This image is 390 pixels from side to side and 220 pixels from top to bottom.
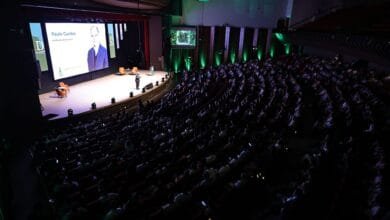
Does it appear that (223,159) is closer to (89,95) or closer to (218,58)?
(89,95)

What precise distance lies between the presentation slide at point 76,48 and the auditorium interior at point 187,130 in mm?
76

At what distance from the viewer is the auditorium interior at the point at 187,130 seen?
638 cm

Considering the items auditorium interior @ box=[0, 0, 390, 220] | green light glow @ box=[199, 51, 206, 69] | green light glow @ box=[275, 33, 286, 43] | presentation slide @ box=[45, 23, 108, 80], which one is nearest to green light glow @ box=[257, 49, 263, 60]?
green light glow @ box=[275, 33, 286, 43]

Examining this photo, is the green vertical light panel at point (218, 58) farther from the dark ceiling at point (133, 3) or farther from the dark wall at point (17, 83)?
the dark wall at point (17, 83)

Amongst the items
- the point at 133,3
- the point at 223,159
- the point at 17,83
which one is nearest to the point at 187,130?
the point at 223,159

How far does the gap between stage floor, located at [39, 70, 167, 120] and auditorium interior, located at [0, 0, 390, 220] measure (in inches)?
3.5

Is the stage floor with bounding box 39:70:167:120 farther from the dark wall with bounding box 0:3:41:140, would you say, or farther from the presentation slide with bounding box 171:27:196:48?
the presentation slide with bounding box 171:27:196:48

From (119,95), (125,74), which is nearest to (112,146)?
(119,95)

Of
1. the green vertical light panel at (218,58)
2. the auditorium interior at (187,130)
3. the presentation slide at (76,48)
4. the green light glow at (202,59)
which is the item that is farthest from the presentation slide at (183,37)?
the presentation slide at (76,48)

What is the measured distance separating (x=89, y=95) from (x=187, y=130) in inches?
359

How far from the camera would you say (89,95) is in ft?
53.4

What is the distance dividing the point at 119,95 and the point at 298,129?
10501 mm

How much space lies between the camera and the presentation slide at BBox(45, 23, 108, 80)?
650 inches

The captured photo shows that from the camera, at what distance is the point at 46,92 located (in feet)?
54.6
